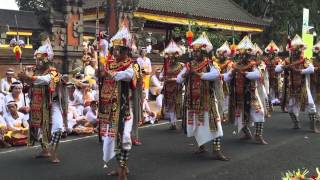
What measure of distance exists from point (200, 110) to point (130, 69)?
208 centimetres

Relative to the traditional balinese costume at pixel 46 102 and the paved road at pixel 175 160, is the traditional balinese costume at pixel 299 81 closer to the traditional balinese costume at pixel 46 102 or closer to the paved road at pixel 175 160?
the paved road at pixel 175 160

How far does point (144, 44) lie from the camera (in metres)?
22.5

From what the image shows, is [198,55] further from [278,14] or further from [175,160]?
[278,14]

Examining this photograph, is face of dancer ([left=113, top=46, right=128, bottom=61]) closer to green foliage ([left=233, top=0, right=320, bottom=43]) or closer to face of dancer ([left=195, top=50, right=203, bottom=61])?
face of dancer ([left=195, top=50, right=203, bottom=61])

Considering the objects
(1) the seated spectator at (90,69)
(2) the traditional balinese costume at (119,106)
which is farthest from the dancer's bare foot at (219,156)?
(1) the seated spectator at (90,69)

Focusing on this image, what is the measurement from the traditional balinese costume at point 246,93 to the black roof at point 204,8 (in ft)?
49.6

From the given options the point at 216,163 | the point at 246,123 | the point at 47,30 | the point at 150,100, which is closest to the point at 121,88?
the point at 216,163

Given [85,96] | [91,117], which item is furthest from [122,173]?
[85,96]

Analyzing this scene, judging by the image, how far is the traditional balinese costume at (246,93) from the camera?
10.8 m

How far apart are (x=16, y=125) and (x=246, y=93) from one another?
461cm

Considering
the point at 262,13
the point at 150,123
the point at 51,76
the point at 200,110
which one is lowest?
the point at 150,123

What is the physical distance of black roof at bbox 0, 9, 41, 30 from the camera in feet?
152

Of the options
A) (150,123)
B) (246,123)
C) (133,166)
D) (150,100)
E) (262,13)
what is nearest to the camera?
(133,166)

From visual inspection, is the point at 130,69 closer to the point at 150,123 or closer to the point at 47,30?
the point at 150,123
